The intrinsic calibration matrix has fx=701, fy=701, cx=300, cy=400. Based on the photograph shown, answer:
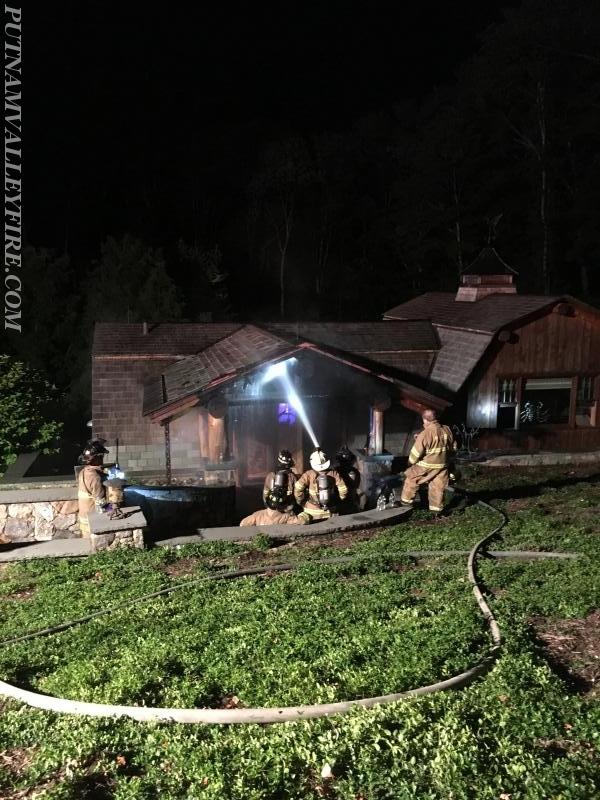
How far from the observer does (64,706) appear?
229 inches

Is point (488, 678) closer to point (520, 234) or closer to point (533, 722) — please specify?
point (533, 722)

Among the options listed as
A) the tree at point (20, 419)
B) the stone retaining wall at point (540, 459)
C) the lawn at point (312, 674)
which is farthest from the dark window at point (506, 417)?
the tree at point (20, 419)

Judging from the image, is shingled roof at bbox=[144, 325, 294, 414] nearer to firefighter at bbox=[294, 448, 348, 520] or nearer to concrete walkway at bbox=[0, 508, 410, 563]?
firefighter at bbox=[294, 448, 348, 520]

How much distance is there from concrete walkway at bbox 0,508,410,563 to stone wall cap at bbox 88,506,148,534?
389 millimetres

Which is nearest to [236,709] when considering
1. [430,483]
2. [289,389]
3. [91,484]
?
[91,484]

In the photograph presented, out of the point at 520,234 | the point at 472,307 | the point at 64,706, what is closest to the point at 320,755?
the point at 64,706

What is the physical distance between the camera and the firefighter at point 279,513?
39.4 feet

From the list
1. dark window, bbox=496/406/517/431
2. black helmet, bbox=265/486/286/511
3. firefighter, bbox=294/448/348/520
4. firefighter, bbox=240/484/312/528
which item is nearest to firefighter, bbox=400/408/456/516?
firefighter, bbox=294/448/348/520

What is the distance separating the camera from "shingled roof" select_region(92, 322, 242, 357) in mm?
18797

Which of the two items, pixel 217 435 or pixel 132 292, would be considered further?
pixel 132 292

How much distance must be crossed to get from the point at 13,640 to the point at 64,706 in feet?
5.97

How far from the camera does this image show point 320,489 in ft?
39.1

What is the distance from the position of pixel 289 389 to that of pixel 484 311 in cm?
757

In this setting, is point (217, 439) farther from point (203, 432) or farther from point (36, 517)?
point (36, 517)
